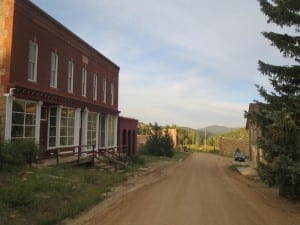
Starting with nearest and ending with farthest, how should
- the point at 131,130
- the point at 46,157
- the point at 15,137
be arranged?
the point at 15,137, the point at 46,157, the point at 131,130

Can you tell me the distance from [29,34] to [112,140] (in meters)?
17.6

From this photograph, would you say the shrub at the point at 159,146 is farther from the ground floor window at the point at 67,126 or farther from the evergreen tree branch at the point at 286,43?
the evergreen tree branch at the point at 286,43

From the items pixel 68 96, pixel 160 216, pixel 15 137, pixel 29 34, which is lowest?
pixel 160 216

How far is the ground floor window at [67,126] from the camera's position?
2552 centimetres

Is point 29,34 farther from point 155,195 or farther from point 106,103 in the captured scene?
point 106,103

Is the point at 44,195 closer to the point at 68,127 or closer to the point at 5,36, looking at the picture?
the point at 5,36

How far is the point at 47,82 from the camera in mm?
23516

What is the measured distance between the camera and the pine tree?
48.9 feet

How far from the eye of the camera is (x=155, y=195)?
16.2 metres

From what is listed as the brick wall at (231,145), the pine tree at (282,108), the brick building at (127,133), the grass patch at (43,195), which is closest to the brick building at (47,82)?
the grass patch at (43,195)

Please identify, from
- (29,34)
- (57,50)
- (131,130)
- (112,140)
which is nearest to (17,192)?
(29,34)

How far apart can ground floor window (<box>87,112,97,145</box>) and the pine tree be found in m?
16.2

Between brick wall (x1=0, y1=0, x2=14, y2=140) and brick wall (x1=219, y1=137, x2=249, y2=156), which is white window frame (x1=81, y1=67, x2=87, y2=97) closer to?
brick wall (x1=0, y1=0, x2=14, y2=140)

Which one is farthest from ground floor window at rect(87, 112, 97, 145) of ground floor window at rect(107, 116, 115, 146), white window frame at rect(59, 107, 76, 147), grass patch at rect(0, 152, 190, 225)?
grass patch at rect(0, 152, 190, 225)
